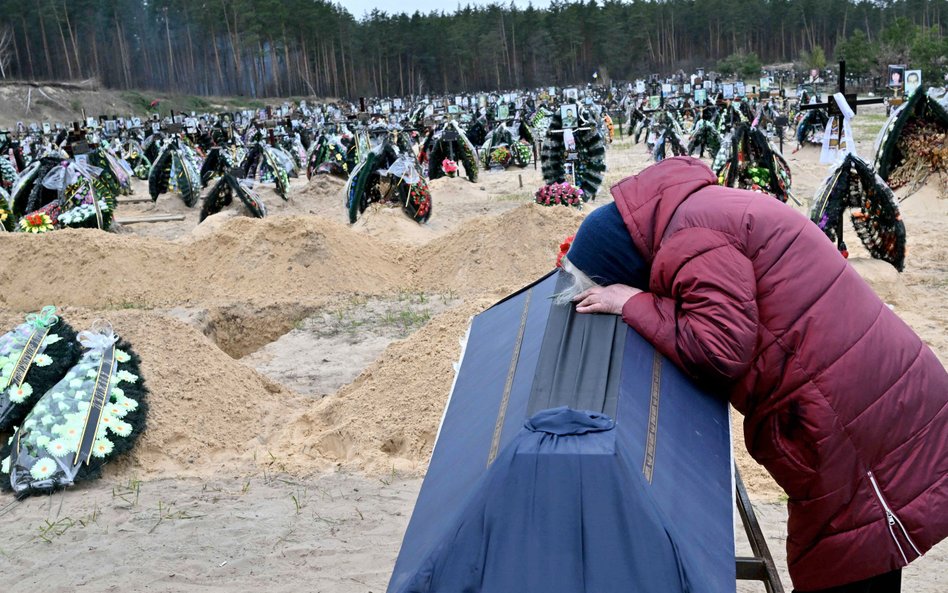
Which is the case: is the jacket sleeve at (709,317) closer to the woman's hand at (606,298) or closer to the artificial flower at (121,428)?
the woman's hand at (606,298)

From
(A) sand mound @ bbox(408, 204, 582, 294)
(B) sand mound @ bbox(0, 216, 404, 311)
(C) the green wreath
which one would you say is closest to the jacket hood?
(C) the green wreath

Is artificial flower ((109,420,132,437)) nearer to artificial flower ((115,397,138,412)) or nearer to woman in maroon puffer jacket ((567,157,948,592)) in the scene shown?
artificial flower ((115,397,138,412))

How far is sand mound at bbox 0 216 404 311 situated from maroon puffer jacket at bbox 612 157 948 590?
26.2 ft

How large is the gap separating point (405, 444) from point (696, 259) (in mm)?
3552

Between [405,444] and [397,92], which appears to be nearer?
[405,444]

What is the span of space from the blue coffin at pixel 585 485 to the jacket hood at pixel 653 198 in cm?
20

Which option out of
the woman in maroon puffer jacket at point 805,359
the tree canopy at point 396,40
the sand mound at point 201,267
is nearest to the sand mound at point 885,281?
the sand mound at point 201,267

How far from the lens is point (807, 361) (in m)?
1.92

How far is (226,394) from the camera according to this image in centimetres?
591

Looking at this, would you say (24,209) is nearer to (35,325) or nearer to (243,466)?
(35,325)

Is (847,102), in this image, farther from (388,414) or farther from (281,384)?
(281,384)

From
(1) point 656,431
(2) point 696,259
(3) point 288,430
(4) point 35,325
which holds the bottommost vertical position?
(3) point 288,430

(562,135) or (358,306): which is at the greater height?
(562,135)

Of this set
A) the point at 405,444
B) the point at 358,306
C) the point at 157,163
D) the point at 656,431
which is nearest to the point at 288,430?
the point at 405,444
